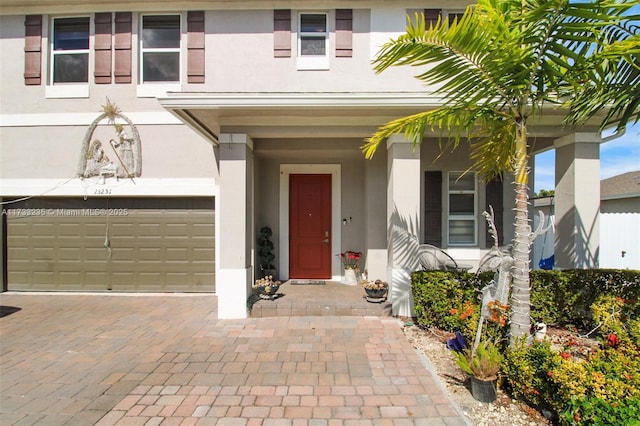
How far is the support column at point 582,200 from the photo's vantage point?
5.16 metres

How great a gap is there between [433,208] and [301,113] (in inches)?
144

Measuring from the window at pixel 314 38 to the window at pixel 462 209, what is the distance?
3895 mm

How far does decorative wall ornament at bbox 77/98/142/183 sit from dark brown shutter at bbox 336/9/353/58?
492 cm

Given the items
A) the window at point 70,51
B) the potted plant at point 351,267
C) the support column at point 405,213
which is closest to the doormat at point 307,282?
the potted plant at point 351,267

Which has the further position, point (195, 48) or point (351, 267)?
point (351, 267)

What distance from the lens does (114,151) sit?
6.95m

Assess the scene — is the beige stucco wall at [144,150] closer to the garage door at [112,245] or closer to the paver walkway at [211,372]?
the garage door at [112,245]

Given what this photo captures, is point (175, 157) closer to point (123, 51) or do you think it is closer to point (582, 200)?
point (123, 51)

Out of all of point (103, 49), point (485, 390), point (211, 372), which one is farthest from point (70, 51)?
point (485, 390)

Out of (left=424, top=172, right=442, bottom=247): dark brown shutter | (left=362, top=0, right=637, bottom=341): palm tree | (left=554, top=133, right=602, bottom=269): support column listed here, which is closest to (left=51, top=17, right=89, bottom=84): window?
(left=362, top=0, right=637, bottom=341): palm tree

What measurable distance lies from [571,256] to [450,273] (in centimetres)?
244

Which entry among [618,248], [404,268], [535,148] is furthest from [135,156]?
[618,248]

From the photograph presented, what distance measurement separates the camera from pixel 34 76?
7023 millimetres

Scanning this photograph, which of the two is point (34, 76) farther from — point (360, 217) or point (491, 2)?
point (491, 2)
